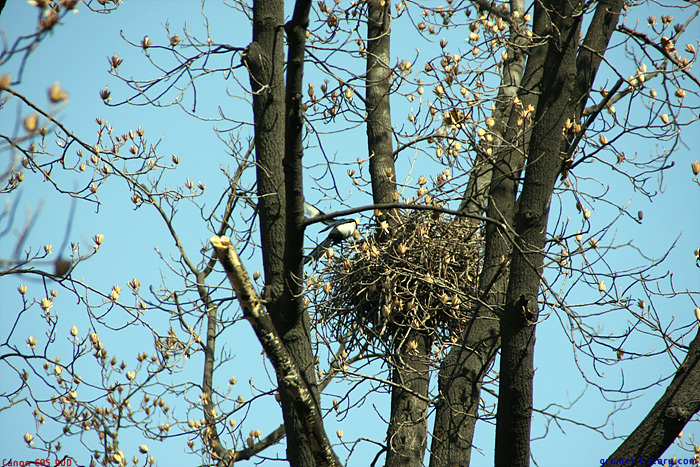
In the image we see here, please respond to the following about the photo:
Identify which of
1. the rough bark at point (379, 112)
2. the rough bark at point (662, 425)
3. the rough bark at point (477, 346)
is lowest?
the rough bark at point (662, 425)

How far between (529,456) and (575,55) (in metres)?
2.24

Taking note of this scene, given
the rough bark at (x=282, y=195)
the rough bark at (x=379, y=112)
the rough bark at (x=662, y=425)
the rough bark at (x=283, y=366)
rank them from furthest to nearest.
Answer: the rough bark at (x=379, y=112), the rough bark at (x=282, y=195), the rough bark at (x=662, y=425), the rough bark at (x=283, y=366)

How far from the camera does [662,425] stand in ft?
9.48

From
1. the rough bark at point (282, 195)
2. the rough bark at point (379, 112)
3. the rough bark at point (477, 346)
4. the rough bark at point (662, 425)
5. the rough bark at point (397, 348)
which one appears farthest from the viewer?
the rough bark at point (379, 112)

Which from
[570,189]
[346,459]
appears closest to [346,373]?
[346,459]

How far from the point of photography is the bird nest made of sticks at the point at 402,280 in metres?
4.44

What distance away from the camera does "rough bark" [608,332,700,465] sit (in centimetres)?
287

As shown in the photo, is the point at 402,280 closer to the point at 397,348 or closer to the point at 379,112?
the point at 397,348

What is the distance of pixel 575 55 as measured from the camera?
3.74 meters

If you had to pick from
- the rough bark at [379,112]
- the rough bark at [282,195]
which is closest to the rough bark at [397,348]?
the rough bark at [379,112]

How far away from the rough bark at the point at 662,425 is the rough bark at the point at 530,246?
Result: 46 cm

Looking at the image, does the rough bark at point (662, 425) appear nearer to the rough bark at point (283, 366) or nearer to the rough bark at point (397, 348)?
the rough bark at point (397, 348)

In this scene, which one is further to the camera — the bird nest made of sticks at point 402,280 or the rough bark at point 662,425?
the bird nest made of sticks at point 402,280

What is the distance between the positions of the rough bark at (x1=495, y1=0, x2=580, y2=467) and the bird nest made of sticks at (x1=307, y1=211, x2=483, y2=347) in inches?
40.9
